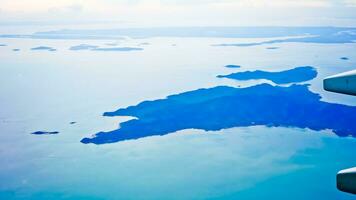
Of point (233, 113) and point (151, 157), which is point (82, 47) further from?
point (151, 157)

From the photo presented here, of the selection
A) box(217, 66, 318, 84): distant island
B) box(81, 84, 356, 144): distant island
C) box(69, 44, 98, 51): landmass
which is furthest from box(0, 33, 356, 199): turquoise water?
box(69, 44, 98, 51): landmass

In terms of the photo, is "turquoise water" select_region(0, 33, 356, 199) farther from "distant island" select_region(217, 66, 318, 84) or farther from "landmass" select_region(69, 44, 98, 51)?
"landmass" select_region(69, 44, 98, 51)

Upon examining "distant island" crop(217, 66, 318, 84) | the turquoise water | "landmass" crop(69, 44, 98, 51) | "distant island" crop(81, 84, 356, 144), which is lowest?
the turquoise water

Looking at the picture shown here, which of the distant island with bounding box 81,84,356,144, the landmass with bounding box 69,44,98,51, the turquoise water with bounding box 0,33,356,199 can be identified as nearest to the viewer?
the turquoise water with bounding box 0,33,356,199

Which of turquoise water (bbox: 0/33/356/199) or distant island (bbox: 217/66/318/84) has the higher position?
distant island (bbox: 217/66/318/84)

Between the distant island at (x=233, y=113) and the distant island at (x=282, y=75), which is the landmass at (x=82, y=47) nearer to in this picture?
the distant island at (x=282, y=75)

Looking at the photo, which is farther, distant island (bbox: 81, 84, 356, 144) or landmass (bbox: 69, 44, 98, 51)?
landmass (bbox: 69, 44, 98, 51)

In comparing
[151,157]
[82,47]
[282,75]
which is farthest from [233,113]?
[82,47]

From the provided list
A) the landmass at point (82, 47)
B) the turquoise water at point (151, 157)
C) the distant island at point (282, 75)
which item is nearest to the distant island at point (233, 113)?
the turquoise water at point (151, 157)

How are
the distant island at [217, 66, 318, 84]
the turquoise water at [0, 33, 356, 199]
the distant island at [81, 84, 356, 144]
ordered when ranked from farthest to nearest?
the distant island at [217, 66, 318, 84], the distant island at [81, 84, 356, 144], the turquoise water at [0, 33, 356, 199]
